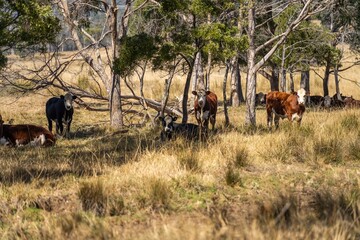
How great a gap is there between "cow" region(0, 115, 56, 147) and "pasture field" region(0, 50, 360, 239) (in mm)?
2422

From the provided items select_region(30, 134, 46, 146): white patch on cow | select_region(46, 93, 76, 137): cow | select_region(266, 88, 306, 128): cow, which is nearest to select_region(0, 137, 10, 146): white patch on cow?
select_region(30, 134, 46, 146): white patch on cow

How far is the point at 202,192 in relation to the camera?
6.70 meters

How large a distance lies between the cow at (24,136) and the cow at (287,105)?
22.1 feet

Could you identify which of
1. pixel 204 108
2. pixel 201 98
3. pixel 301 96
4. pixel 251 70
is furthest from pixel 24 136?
pixel 301 96

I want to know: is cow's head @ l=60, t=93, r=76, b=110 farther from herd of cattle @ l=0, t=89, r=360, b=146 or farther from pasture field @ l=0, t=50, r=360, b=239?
pasture field @ l=0, t=50, r=360, b=239

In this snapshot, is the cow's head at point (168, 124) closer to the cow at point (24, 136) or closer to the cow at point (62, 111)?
the cow at point (24, 136)

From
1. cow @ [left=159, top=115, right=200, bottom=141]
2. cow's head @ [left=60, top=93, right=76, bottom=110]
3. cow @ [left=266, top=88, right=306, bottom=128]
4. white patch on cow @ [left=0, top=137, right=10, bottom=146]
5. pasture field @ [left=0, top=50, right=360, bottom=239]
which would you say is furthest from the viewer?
cow's head @ [left=60, top=93, right=76, bottom=110]

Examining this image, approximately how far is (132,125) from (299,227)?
1347cm

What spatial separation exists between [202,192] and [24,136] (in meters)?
8.07

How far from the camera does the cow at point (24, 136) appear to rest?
517 inches

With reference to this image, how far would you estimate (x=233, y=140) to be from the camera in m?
10.1

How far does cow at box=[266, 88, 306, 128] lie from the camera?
14727mm

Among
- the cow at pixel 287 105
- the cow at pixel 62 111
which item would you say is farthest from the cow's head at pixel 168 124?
the cow at pixel 62 111

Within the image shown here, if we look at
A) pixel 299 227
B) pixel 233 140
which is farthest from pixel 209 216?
pixel 233 140
